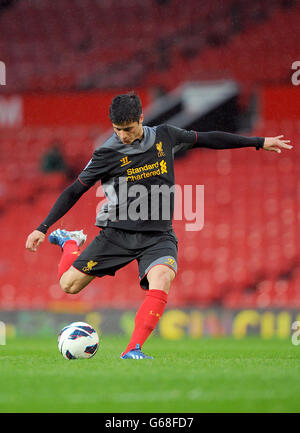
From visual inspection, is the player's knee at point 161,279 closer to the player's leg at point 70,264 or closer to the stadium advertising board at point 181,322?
the player's leg at point 70,264

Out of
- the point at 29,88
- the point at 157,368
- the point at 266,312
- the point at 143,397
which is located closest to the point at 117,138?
the point at 157,368

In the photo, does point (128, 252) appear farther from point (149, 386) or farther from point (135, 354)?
point (149, 386)

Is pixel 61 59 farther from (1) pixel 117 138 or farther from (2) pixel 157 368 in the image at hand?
(2) pixel 157 368

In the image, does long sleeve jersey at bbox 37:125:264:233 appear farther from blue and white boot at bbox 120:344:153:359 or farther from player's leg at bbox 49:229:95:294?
blue and white boot at bbox 120:344:153:359

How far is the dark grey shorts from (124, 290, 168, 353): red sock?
280mm

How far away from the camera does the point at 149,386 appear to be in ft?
16.4

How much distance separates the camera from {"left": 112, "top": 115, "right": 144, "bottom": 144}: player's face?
6668 mm

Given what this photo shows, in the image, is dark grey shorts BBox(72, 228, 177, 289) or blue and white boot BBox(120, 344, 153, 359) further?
dark grey shorts BBox(72, 228, 177, 289)

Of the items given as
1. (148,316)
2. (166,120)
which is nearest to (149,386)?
(148,316)

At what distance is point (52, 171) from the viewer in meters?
17.7

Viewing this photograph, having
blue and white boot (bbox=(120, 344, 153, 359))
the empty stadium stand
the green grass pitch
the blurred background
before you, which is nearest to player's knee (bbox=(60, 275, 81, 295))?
the green grass pitch

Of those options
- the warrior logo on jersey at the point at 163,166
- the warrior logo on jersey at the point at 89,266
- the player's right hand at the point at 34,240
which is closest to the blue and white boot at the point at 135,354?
the warrior logo on jersey at the point at 89,266

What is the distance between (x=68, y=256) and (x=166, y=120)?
400 inches

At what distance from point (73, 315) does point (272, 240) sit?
13.1ft
